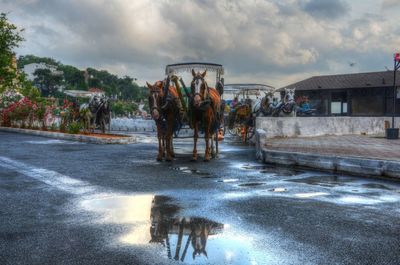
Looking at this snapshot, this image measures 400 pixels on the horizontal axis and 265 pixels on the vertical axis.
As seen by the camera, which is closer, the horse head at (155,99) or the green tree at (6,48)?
the horse head at (155,99)

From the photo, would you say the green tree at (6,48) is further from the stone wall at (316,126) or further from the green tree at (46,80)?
the green tree at (46,80)

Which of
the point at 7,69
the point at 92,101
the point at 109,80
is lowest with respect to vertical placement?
the point at 92,101

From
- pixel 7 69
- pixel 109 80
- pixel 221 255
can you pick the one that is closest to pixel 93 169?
pixel 221 255

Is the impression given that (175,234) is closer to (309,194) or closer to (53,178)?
(309,194)

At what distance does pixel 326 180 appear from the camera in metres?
9.18

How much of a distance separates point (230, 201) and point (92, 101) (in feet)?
70.9

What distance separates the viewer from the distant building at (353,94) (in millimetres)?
40500

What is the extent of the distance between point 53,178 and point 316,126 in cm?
1648

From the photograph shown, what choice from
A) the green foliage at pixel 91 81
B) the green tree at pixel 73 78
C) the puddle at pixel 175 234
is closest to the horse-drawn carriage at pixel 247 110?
the puddle at pixel 175 234

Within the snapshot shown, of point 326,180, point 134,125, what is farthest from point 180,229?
point 134,125

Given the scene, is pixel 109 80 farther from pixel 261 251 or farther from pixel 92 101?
pixel 261 251

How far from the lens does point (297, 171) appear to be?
422 inches

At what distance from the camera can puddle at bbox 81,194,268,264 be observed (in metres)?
4.14

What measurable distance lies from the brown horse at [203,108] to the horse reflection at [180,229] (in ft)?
18.7
